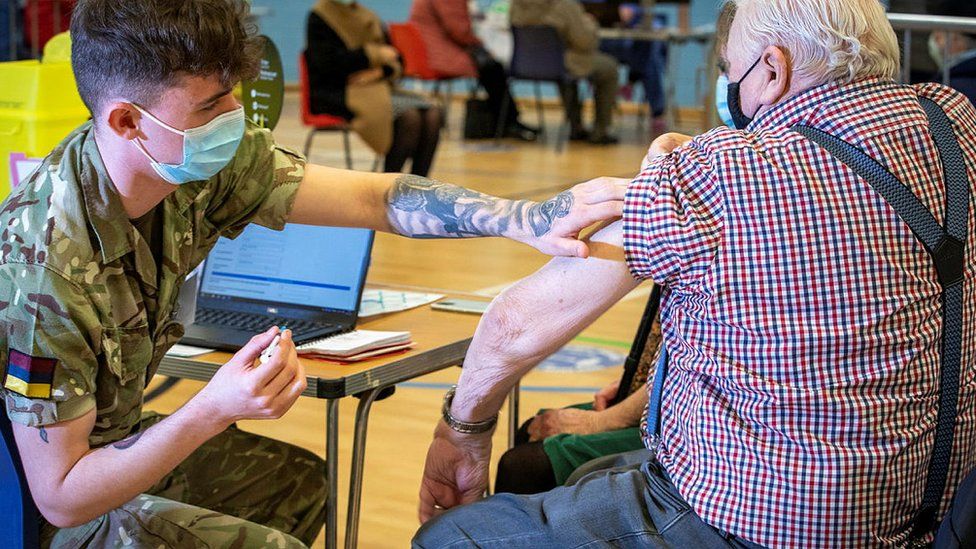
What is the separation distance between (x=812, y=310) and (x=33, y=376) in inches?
36.3

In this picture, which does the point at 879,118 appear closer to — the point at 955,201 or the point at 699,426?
the point at 955,201

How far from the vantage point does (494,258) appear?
5648 millimetres

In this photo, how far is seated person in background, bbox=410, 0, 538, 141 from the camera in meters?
9.46

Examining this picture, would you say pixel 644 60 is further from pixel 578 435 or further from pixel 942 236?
pixel 942 236

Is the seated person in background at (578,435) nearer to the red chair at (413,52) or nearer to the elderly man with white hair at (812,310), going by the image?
the elderly man with white hair at (812,310)

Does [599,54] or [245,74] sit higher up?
[245,74]

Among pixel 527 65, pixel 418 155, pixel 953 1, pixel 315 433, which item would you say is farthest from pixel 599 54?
pixel 315 433

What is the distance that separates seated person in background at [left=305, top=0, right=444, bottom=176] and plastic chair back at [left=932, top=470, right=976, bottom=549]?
5.82m

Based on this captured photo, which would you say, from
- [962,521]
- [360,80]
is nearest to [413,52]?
[360,80]

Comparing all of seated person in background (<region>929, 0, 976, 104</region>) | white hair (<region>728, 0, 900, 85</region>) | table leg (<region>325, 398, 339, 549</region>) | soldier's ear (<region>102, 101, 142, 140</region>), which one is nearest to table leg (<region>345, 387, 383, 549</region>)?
table leg (<region>325, 398, 339, 549</region>)

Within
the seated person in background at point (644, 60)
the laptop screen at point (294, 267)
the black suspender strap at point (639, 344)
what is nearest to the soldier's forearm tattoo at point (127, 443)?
the laptop screen at point (294, 267)

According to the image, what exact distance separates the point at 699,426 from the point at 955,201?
0.42 meters

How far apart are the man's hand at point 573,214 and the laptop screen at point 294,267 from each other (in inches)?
17.9

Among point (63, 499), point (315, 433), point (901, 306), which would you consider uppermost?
point (901, 306)
